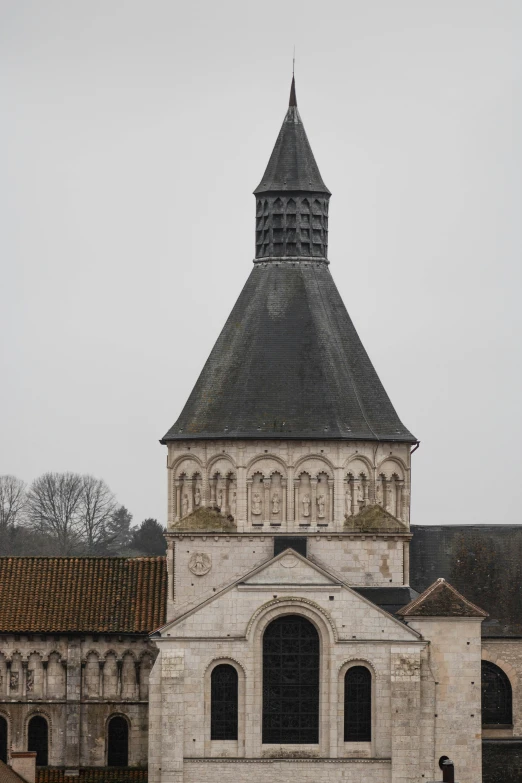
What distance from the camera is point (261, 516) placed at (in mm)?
75750

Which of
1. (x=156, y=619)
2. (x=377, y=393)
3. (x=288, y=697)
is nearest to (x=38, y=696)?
(x=156, y=619)

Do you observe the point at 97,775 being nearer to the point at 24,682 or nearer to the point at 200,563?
the point at 24,682

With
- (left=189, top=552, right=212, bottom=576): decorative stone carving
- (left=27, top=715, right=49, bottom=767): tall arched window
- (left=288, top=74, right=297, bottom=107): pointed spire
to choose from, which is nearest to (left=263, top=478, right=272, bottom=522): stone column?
(left=189, top=552, right=212, bottom=576): decorative stone carving

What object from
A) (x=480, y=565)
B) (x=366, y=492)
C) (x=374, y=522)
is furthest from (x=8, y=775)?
(x=480, y=565)

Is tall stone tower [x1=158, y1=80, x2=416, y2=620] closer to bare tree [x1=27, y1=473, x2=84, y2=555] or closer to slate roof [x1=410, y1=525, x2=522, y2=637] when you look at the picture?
slate roof [x1=410, y1=525, x2=522, y2=637]

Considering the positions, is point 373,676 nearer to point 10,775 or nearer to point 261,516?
point 261,516

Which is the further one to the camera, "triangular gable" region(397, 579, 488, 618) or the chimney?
the chimney

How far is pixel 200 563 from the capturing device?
75.9 metres

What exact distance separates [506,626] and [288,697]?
461 inches

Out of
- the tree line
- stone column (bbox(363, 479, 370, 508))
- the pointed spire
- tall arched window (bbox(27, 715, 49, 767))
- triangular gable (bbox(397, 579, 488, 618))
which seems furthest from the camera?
the tree line

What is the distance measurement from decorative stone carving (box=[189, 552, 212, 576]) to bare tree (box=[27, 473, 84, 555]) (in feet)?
234

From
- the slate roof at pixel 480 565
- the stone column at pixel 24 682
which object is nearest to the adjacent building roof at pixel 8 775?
the stone column at pixel 24 682

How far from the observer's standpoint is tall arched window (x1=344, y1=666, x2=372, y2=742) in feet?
241

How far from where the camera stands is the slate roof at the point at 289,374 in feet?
250
